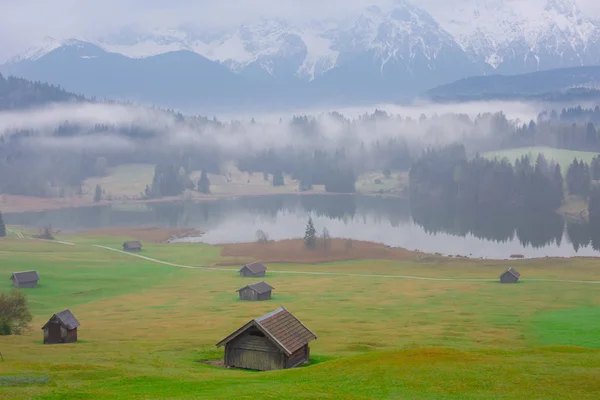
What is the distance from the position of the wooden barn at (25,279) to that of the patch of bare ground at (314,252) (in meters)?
55.4

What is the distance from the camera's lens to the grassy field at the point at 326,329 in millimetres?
38750

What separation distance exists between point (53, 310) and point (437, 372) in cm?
6609

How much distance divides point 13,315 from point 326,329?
31.3 m

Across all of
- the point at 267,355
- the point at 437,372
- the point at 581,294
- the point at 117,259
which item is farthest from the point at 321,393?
the point at 117,259

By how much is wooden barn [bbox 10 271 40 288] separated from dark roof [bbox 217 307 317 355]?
65.6m

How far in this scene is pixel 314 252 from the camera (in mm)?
162750

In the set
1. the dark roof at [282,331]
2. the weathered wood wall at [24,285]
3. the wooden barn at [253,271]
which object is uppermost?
the dark roof at [282,331]

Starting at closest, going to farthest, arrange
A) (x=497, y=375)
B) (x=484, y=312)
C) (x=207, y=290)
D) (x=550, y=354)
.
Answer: (x=497, y=375) → (x=550, y=354) → (x=484, y=312) → (x=207, y=290)

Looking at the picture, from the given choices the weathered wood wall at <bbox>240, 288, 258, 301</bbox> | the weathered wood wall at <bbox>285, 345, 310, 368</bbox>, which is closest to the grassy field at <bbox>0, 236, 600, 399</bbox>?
the weathered wood wall at <bbox>285, 345, 310, 368</bbox>

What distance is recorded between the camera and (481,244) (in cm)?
18300

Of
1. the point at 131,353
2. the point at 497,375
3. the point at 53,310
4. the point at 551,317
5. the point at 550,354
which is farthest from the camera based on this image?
the point at 53,310

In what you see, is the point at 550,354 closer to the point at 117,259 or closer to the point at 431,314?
the point at 431,314

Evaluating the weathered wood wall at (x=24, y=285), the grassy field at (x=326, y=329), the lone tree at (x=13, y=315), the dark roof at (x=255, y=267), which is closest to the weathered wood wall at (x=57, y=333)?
the grassy field at (x=326, y=329)

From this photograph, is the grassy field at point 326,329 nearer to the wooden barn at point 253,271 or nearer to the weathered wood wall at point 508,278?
the weathered wood wall at point 508,278
